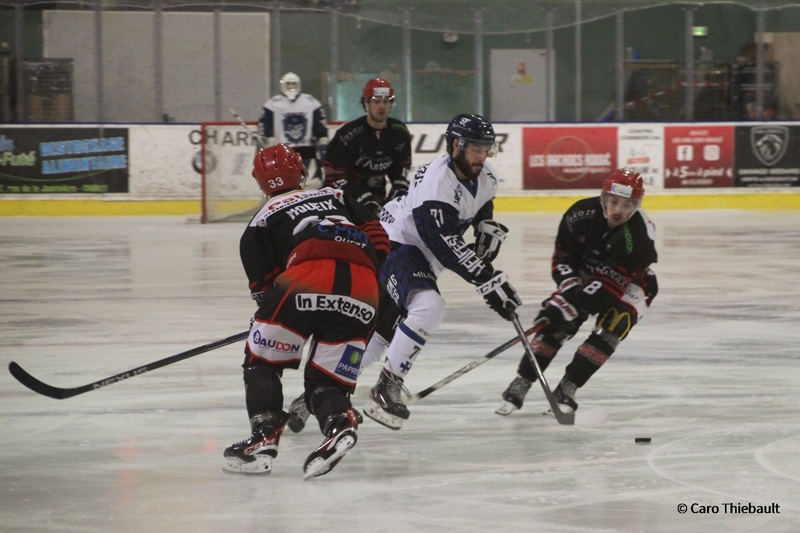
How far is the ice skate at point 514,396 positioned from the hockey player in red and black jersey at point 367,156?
7.19ft

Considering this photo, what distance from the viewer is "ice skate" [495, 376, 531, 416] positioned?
4281mm

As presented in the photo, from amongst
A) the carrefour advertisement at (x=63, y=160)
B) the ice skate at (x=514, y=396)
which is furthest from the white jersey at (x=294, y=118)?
the ice skate at (x=514, y=396)

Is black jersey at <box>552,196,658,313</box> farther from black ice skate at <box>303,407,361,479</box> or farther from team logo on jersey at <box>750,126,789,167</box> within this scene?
team logo on jersey at <box>750,126,789,167</box>

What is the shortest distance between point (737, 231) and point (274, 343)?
26.6ft

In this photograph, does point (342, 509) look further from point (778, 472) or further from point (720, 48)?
point (720, 48)

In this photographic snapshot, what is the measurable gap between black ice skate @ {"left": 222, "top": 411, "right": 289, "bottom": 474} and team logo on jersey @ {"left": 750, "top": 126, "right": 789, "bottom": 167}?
36.0 feet

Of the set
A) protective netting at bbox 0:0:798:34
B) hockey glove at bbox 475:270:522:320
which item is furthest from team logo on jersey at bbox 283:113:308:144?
hockey glove at bbox 475:270:522:320

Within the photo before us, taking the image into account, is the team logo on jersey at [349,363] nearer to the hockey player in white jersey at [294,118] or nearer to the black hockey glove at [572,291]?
the black hockey glove at [572,291]

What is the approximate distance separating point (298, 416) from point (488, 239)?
0.95 meters

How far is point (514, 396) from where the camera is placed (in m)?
4.29

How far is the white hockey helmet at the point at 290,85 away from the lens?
34.6 feet

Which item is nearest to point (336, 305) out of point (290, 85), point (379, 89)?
point (379, 89)

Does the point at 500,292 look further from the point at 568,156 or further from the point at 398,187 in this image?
the point at 568,156

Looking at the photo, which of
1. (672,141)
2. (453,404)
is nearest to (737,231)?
(672,141)
